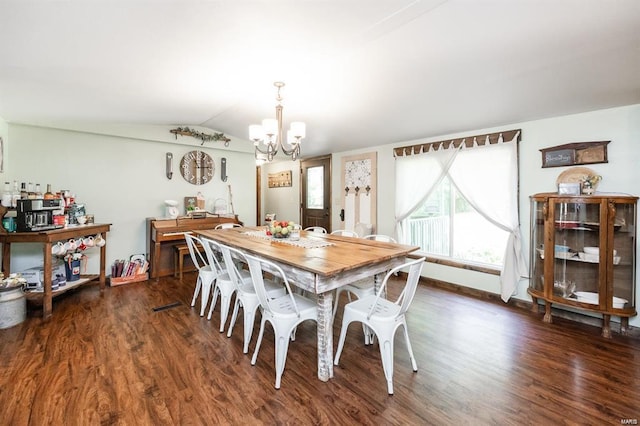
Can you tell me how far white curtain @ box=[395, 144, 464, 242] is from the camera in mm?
3885

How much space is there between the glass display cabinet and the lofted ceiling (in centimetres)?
98

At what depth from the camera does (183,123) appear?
14.7ft

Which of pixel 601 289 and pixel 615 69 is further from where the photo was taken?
pixel 601 289

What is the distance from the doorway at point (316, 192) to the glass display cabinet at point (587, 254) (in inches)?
133

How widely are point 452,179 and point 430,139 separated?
0.69 meters

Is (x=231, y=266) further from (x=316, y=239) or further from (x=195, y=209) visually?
(x=195, y=209)

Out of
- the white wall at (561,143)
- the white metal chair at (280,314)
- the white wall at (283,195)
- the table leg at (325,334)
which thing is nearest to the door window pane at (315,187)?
the white wall at (283,195)

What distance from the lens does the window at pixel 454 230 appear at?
142 inches

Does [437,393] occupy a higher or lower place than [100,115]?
lower

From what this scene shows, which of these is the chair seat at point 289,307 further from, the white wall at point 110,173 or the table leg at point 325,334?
the white wall at point 110,173

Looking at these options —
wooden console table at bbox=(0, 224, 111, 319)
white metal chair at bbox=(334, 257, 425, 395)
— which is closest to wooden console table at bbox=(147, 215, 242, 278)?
wooden console table at bbox=(0, 224, 111, 319)

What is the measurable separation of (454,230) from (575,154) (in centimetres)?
155

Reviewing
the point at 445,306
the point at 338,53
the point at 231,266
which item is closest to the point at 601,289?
the point at 445,306

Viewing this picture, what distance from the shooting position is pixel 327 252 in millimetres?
2311
